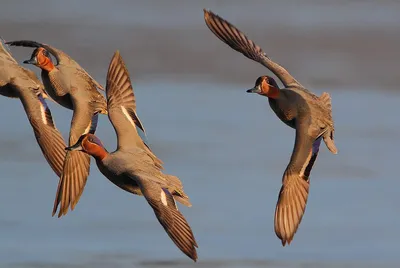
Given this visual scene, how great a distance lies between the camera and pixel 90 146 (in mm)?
13852

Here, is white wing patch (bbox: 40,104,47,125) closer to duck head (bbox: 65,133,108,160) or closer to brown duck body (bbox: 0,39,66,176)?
brown duck body (bbox: 0,39,66,176)

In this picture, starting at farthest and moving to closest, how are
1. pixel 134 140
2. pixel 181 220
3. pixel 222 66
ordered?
pixel 222 66 → pixel 134 140 → pixel 181 220

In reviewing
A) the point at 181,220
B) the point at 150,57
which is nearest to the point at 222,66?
the point at 150,57

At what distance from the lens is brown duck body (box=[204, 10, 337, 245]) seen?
13.9 m

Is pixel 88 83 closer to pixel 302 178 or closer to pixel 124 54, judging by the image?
pixel 302 178

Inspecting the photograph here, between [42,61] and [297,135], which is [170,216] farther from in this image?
[42,61]

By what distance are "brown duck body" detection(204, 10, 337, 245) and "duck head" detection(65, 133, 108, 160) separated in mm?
1268

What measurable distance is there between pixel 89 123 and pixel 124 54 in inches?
185

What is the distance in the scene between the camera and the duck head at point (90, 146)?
13.8 m

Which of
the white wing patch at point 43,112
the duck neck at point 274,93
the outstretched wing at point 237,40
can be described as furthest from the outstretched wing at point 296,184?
the white wing patch at point 43,112

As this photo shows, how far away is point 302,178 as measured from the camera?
14070mm

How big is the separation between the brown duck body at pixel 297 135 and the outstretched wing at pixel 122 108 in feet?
2.81

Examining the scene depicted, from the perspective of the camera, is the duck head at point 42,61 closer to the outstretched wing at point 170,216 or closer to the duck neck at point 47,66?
the duck neck at point 47,66

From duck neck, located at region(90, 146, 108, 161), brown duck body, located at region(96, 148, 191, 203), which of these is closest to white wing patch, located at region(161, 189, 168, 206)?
brown duck body, located at region(96, 148, 191, 203)
